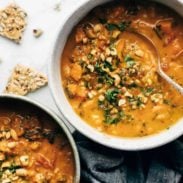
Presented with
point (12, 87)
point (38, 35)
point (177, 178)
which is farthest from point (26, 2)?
point (177, 178)

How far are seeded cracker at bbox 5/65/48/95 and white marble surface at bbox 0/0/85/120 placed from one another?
3 cm

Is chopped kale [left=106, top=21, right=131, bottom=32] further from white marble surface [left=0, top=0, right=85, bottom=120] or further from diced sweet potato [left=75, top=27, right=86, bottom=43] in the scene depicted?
white marble surface [left=0, top=0, right=85, bottom=120]

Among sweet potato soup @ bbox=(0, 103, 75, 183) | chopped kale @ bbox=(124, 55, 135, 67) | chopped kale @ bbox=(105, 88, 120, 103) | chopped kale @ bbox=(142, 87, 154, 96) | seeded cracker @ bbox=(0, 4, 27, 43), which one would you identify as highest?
chopped kale @ bbox=(124, 55, 135, 67)

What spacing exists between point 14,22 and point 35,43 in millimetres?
119

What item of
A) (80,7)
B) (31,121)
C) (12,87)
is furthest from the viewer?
(12,87)

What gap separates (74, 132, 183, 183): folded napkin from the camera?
220 centimetres

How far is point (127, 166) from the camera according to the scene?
2.25 m

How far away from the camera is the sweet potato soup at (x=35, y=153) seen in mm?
2111

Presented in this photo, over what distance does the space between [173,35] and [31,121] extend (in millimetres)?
607

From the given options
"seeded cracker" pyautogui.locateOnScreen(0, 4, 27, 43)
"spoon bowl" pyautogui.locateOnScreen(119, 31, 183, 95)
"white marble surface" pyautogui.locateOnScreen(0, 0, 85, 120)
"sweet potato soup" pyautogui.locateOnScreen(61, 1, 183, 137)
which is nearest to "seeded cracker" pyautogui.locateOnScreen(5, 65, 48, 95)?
"white marble surface" pyautogui.locateOnScreen(0, 0, 85, 120)

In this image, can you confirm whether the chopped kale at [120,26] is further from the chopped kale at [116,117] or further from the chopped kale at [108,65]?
the chopped kale at [116,117]

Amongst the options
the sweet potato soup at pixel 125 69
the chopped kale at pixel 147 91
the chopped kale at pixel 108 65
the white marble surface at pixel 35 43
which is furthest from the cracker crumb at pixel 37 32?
the chopped kale at pixel 147 91

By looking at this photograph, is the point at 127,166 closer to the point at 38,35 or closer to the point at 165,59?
the point at 165,59

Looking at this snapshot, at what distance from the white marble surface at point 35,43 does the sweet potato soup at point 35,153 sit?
201 millimetres
